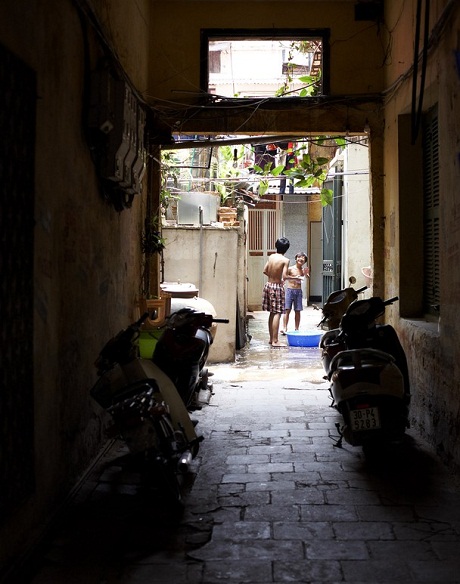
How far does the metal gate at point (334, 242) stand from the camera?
46.8 ft

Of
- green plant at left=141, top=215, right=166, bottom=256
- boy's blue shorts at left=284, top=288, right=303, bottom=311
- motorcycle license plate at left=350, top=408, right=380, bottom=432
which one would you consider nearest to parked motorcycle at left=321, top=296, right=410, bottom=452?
motorcycle license plate at left=350, top=408, right=380, bottom=432

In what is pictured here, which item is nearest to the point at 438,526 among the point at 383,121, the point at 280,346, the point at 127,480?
the point at 127,480

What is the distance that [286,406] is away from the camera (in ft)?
25.9

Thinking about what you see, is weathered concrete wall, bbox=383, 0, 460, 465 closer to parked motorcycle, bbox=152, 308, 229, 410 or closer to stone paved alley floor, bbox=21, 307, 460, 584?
stone paved alley floor, bbox=21, 307, 460, 584

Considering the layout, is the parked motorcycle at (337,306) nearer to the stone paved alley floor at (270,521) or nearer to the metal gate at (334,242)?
the stone paved alley floor at (270,521)

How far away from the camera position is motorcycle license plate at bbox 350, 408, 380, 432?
5125 mm

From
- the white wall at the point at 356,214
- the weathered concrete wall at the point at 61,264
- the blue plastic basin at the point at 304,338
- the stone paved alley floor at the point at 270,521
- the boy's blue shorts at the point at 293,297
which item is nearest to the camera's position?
the stone paved alley floor at the point at 270,521

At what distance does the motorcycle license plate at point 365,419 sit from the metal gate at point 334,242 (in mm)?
9059

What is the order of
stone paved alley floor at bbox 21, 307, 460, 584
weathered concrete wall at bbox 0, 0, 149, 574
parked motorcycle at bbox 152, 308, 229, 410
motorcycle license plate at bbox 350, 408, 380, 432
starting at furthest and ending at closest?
1. parked motorcycle at bbox 152, 308, 229, 410
2. motorcycle license plate at bbox 350, 408, 380, 432
3. weathered concrete wall at bbox 0, 0, 149, 574
4. stone paved alley floor at bbox 21, 307, 460, 584

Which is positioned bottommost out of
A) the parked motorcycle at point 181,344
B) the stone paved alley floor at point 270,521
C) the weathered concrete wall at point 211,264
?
the stone paved alley floor at point 270,521

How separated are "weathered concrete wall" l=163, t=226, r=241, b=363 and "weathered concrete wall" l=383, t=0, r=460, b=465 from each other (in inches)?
157

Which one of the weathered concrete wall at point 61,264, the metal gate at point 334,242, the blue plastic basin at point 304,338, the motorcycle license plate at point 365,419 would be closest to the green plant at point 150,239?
the weathered concrete wall at point 61,264

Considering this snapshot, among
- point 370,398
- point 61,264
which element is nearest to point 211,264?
point 370,398

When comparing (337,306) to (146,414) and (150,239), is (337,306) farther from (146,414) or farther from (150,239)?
(146,414)
